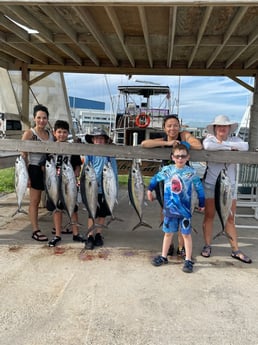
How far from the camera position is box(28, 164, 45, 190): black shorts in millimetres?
4664

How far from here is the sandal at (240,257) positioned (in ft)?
14.0

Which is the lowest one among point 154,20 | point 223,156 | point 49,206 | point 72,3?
point 49,206

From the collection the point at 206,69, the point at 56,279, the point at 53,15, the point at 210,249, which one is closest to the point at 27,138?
the point at 53,15

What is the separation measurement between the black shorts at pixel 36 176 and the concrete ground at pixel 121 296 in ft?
2.71

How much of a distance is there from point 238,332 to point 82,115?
Result: 33452mm

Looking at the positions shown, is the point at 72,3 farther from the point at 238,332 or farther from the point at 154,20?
the point at 238,332

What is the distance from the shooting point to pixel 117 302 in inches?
124

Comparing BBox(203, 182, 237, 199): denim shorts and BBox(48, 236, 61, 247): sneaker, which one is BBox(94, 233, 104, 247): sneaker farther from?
BBox(203, 182, 237, 199): denim shorts

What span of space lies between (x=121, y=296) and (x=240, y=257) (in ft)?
6.01

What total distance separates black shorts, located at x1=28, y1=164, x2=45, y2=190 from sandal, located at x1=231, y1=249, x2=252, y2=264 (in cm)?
276

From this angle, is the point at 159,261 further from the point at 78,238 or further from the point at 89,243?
the point at 78,238

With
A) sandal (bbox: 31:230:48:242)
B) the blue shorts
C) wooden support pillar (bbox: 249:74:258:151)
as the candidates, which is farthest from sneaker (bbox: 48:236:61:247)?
wooden support pillar (bbox: 249:74:258:151)

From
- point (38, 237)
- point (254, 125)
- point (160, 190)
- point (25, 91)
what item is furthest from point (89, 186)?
point (254, 125)

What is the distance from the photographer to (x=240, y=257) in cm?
432
